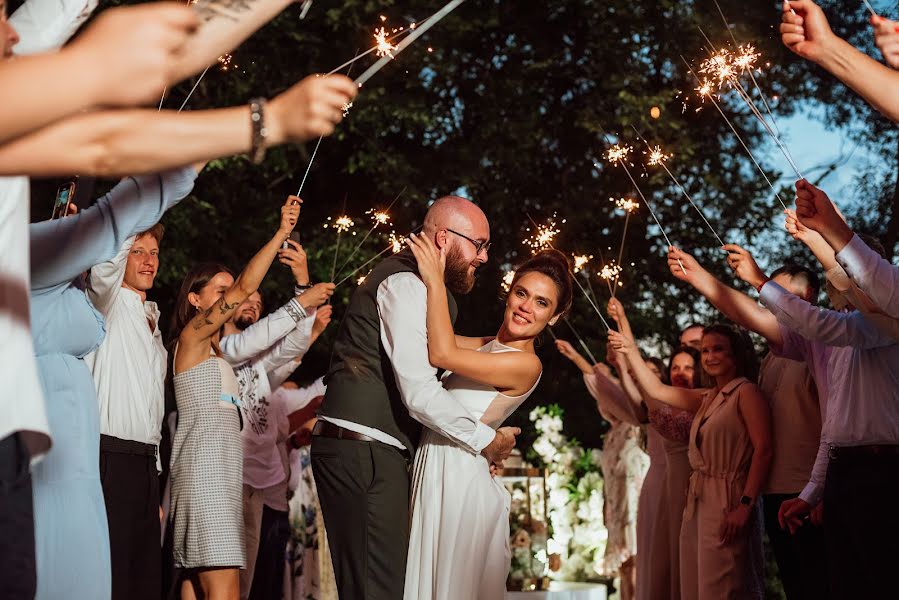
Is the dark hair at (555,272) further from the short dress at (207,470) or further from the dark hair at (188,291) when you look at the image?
the dark hair at (188,291)

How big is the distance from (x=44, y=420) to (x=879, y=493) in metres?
3.24

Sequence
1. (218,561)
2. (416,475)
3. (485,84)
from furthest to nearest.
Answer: (485,84), (218,561), (416,475)

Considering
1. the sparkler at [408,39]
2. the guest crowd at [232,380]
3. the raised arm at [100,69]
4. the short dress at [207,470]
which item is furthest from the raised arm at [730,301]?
the raised arm at [100,69]

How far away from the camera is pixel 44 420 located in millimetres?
1760

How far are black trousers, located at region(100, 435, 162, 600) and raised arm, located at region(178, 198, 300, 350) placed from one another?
823 millimetres

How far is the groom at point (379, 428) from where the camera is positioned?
361 centimetres

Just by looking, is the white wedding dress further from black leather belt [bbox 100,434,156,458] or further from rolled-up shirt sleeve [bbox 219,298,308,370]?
rolled-up shirt sleeve [bbox 219,298,308,370]

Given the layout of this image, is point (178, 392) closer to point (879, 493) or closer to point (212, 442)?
point (212, 442)

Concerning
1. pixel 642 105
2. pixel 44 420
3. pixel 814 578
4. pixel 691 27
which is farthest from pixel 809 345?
pixel 691 27

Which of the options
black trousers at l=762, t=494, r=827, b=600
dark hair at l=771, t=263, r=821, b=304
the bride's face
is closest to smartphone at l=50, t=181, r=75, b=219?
the bride's face

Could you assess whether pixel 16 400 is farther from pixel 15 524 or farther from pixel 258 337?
pixel 258 337

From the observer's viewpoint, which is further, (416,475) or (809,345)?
(809,345)

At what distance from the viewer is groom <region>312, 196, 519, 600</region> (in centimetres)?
361

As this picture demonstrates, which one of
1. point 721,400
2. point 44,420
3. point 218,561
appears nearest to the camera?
point 44,420
